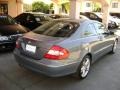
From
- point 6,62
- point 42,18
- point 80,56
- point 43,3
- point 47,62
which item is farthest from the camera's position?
point 43,3

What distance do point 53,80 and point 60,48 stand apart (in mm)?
1010

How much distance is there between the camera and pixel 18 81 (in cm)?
423

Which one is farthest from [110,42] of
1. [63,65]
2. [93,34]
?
[63,65]

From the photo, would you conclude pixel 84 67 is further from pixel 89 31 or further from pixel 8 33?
pixel 8 33

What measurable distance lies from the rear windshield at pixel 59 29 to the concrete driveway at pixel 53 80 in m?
1.04

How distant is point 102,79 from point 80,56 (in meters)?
0.97

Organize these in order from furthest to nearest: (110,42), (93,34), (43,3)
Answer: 1. (43,3)
2. (110,42)
3. (93,34)

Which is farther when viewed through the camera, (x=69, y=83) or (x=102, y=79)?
(x=102, y=79)

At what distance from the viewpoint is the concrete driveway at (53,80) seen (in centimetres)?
406

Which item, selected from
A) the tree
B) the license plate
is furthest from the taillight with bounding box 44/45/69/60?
the tree

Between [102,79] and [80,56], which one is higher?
[80,56]

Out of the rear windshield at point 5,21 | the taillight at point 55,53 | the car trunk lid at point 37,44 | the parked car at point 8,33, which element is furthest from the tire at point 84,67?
the rear windshield at point 5,21

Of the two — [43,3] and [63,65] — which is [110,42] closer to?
[63,65]

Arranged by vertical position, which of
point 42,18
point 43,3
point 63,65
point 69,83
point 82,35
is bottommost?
point 69,83
